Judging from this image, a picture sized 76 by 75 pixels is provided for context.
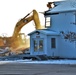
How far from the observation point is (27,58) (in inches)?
1762

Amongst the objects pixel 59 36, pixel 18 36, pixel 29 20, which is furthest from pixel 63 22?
pixel 18 36

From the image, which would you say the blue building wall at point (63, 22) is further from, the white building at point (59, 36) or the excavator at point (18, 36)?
the excavator at point (18, 36)

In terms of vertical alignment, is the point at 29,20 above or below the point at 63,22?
above

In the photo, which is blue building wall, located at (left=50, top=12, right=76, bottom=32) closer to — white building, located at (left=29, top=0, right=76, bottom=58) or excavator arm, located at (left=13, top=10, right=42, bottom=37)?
white building, located at (left=29, top=0, right=76, bottom=58)

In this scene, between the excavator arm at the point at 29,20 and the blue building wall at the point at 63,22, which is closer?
the blue building wall at the point at 63,22

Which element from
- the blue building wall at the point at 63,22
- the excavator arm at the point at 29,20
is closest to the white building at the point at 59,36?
the blue building wall at the point at 63,22

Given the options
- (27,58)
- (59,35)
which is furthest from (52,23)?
(27,58)

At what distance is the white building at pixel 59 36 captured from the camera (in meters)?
46.4

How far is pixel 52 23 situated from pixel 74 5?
3500mm

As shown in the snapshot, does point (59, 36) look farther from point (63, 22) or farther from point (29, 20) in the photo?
point (29, 20)

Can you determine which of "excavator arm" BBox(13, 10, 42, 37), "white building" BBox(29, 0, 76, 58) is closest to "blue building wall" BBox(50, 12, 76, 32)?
"white building" BBox(29, 0, 76, 58)

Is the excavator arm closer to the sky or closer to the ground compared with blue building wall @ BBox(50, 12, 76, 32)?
closer to the sky

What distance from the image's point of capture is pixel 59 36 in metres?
47.2

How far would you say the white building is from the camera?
4638 centimetres
